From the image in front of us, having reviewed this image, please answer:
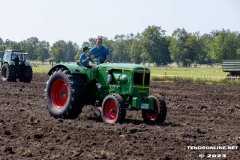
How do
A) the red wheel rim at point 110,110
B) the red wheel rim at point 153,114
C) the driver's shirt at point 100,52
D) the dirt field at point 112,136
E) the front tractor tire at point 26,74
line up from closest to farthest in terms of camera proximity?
1. the dirt field at point 112,136
2. the red wheel rim at point 110,110
3. the red wheel rim at point 153,114
4. the driver's shirt at point 100,52
5. the front tractor tire at point 26,74

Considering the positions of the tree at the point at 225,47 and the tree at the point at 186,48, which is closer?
the tree at the point at 225,47

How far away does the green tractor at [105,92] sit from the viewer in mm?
11203


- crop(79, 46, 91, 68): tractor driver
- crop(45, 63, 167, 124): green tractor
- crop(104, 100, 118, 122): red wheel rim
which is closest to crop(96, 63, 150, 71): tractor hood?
crop(45, 63, 167, 124): green tractor

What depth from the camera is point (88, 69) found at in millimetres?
11961

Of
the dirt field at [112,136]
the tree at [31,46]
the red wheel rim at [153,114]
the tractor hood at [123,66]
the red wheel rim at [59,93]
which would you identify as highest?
the tree at [31,46]

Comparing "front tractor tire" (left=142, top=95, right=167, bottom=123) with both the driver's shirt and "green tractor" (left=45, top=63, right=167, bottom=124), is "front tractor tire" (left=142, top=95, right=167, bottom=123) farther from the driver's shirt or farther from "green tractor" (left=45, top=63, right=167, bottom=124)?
the driver's shirt

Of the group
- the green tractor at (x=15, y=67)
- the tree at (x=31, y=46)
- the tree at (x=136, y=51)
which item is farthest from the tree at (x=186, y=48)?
the green tractor at (x=15, y=67)

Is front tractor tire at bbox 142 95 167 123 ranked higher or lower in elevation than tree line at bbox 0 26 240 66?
lower

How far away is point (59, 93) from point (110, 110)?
1.90 meters

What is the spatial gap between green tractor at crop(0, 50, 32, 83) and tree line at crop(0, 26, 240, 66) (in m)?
61.8

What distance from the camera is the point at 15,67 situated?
1055 inches

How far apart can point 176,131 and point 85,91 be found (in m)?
2.73

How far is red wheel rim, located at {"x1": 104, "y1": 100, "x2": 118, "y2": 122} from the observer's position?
11094 mm

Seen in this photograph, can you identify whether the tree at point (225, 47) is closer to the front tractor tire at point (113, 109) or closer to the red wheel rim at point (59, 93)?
the red wheel rim at point (59, 93)
